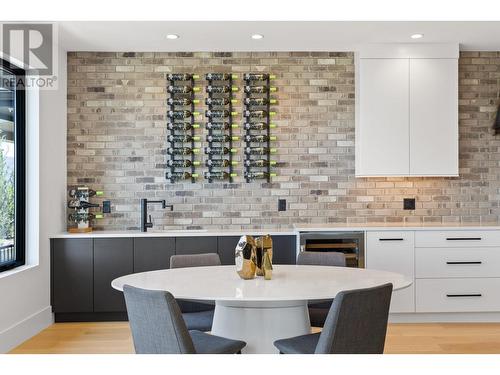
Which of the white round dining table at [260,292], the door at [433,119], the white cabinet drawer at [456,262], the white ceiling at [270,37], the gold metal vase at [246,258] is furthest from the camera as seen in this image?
the door at [433,119]

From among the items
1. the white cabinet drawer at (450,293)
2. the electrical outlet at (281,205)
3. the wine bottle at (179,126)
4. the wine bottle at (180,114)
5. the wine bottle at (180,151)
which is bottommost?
the white cabinet drawer at (450,293)

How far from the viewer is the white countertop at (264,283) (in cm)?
226

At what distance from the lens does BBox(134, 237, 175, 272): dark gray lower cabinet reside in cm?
458

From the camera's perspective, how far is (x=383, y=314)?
2189 mm

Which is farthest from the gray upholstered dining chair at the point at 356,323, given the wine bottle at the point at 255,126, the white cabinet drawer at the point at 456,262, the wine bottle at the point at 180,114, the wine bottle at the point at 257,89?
the wine bottle at the point at 180,114

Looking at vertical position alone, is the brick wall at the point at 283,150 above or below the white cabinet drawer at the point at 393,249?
above

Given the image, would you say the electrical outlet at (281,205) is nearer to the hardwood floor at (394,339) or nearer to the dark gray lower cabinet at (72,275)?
the hardwood floor at (394,339)

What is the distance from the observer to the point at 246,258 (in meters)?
2.72

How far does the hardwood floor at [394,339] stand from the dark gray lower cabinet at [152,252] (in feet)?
1.96

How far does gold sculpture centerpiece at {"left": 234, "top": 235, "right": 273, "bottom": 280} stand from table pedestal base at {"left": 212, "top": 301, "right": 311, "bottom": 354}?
20 centimetres

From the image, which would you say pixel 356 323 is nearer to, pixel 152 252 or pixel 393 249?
pixel 393 249
